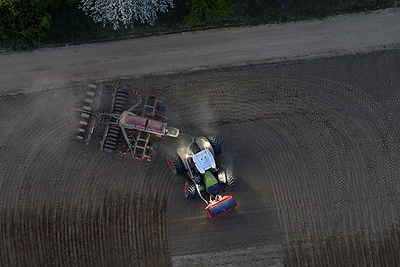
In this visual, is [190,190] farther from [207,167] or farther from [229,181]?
[229,181]

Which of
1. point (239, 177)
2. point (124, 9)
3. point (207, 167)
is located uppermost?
point (124, 9)

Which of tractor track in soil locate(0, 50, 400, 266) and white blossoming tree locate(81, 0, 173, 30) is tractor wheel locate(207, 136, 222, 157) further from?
white blossoming tree locate(81, 0, 173, 30)

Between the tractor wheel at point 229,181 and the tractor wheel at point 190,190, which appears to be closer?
the tractor wheel at point 190,190

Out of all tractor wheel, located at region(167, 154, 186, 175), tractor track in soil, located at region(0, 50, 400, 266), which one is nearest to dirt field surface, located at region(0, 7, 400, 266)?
Result: tractor track in soil, located at region(0, 50, 400, 266)

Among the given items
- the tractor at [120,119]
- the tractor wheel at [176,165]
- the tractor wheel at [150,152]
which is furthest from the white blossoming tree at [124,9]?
the tractor wheel at [176,165]

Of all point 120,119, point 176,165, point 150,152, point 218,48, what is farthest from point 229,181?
point 218,48

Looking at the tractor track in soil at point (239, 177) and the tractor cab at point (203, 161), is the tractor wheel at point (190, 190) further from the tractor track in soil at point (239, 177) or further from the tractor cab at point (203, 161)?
the tractor cab at point (203, 161)
